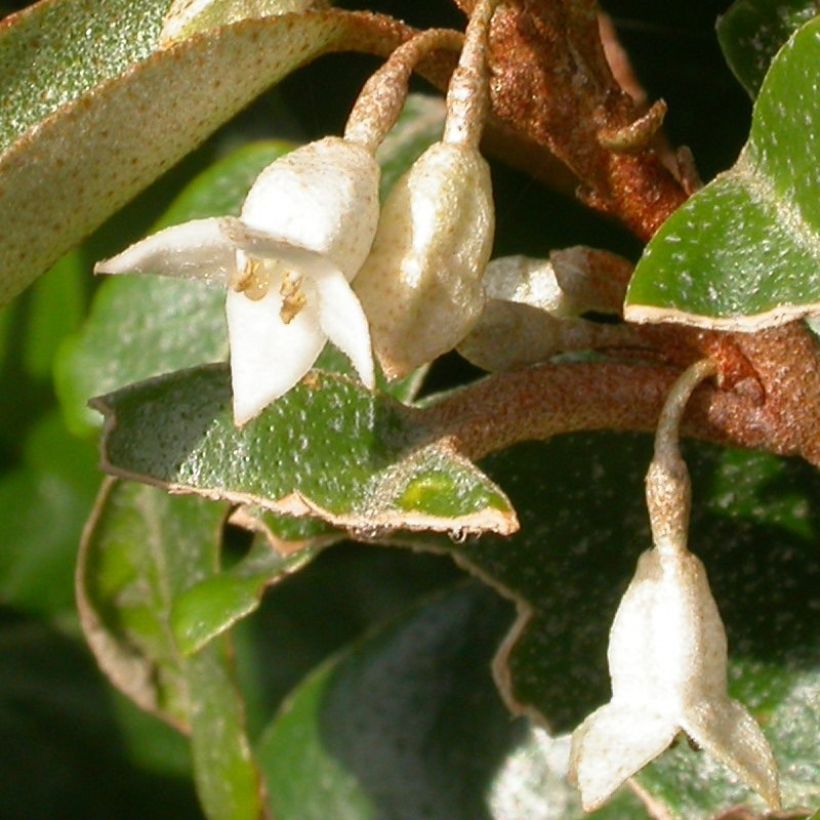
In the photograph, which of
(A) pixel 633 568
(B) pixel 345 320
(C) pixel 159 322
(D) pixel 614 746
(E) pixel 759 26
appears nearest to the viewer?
(B) pixel 345 320

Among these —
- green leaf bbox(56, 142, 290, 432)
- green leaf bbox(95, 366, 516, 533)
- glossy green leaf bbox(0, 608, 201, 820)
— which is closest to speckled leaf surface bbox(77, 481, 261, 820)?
green leaf bbox(56, 142, 290, 432)

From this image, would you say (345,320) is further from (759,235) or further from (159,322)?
(159,322)

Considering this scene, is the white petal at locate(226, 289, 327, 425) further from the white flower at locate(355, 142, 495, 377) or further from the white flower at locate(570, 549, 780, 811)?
the white flower at locate(570, 549, 780, 811)

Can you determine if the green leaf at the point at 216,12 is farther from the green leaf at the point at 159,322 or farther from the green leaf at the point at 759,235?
the green leaf at the point at 159,322

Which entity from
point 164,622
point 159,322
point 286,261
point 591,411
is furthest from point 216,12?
point 164,622

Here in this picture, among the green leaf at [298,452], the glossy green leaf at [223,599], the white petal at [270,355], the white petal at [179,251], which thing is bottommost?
the glossy green leaf at [223,599]

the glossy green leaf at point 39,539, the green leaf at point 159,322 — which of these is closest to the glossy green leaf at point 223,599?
the green leaf at point 159,322
